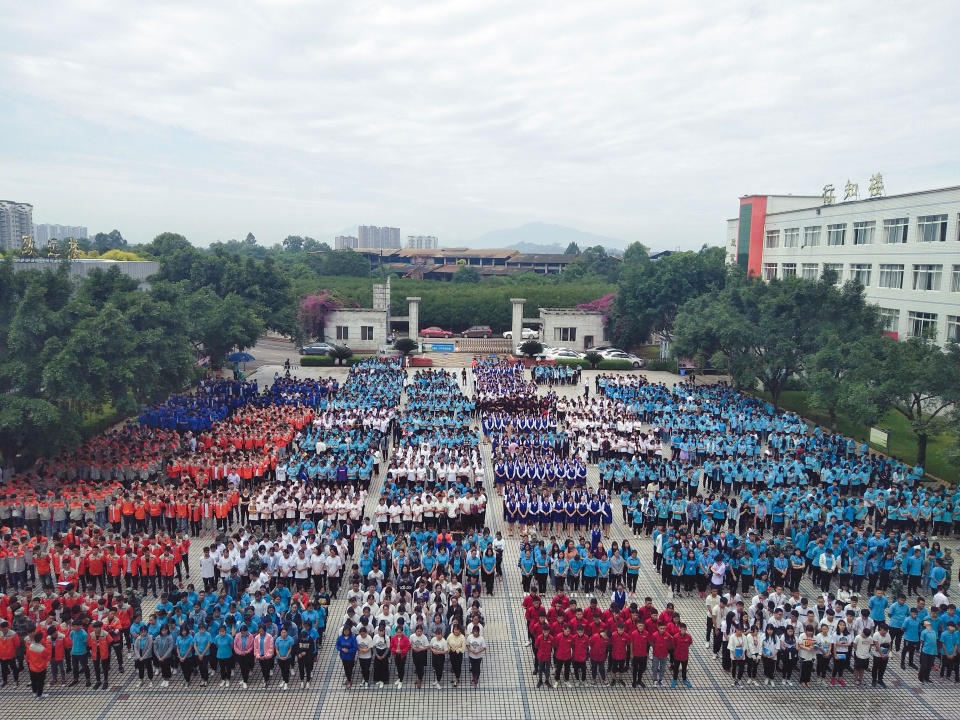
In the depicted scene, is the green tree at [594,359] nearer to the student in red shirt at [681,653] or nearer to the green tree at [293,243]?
the student in red shirt at [681,653]

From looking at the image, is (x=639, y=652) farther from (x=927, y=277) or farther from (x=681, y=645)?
(x=927, y=277)

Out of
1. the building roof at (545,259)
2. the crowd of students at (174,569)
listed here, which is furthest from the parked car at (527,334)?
the building roof at (545,259)

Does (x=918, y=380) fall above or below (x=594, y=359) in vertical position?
above

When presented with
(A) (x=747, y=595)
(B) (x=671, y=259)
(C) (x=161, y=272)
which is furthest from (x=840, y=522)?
(C) (x=161, y=272)

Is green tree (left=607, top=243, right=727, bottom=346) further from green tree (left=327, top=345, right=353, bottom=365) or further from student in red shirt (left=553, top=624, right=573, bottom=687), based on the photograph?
student in red shirt (left=553, top=624, right=573, bottom=687)

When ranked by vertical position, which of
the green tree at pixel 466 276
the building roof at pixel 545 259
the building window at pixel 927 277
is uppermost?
the building roof at pixel 545 259

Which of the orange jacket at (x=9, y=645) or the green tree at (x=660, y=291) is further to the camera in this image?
the green tree at (x=660, y=291)

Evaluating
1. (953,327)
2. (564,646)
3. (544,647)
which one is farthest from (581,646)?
(953,327)
